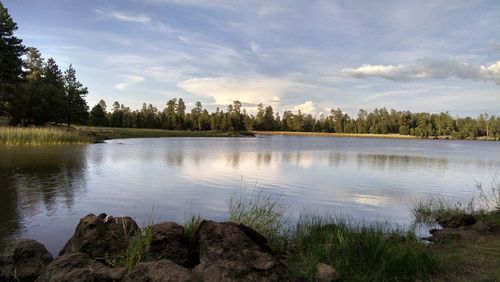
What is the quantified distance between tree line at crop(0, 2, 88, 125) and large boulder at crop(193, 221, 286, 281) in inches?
2132

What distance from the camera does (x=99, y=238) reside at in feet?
27.1

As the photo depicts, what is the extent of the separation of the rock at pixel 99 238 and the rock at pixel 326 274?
3777 mm

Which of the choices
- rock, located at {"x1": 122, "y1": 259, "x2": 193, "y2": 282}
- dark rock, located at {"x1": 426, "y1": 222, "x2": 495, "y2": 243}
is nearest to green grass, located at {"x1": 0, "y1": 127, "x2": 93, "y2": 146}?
rock, located at {"x1": 122, "y1": 259, "x2": 193, "y2": 282}

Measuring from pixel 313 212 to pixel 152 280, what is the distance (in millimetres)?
9374

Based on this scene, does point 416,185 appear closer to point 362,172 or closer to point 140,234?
point 362,172

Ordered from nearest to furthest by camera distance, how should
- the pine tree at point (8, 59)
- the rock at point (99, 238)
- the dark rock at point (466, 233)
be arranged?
the rock at point (99, 238)
the dark rock at point (466, 233)
the pine tree at point (8, 59)

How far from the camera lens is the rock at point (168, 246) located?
7.79m

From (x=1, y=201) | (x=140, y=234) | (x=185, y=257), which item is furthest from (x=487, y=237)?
(x=1, y=201)

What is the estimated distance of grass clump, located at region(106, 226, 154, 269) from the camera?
7.65 m

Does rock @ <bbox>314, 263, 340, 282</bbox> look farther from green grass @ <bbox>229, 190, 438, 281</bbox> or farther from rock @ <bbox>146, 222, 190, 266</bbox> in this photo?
rock @ <bbox>146, 222, 190, 266</bbox>

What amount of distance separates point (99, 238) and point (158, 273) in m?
2.48

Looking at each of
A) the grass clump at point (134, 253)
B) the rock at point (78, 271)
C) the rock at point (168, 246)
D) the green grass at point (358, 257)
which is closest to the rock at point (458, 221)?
the green grass at point (358, 257)

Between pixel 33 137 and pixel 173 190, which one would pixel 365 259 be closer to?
pixel 173 190

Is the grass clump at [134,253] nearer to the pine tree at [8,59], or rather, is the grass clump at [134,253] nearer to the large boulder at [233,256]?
the large boulder at [233,256]
